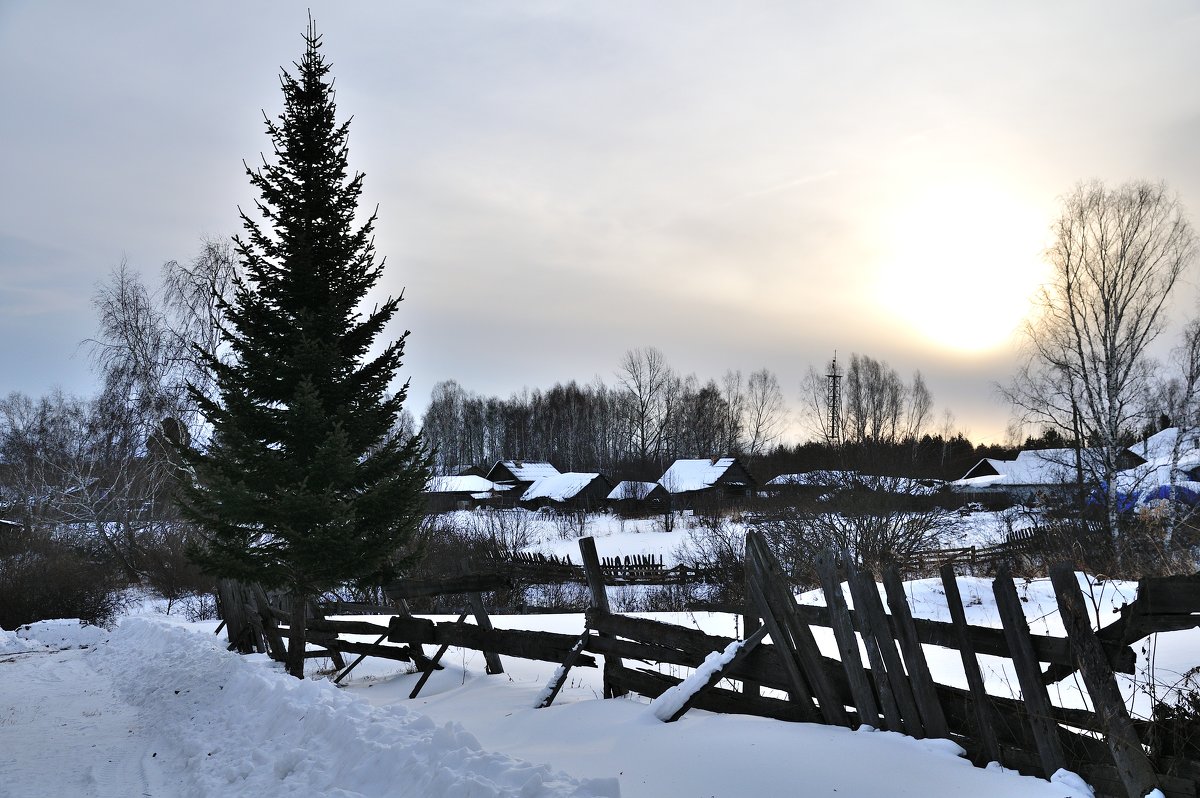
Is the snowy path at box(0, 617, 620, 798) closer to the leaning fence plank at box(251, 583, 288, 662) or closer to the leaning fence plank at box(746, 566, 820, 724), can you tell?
the leaning fence plank at box(251, 583, 288, 662)

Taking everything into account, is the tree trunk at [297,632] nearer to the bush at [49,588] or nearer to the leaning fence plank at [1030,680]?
the leaning fence plank at [1030,680]

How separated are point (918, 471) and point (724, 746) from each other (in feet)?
56.3

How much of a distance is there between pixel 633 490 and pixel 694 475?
5708mm

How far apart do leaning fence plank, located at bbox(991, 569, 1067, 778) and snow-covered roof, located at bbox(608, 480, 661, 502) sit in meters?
54.5

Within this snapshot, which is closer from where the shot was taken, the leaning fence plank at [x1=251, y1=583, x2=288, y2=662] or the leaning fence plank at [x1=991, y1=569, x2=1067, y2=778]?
the leaning fence plank at [x1=991, y1=569, x2=1067, y2=778]

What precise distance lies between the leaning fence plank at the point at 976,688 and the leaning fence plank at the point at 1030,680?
0.22m

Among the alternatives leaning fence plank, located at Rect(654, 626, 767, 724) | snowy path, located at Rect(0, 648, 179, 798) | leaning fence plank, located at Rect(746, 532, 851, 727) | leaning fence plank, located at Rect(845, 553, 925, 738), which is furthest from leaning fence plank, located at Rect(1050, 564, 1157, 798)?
snowy path, located at Rect(0, 648, 179, 798)

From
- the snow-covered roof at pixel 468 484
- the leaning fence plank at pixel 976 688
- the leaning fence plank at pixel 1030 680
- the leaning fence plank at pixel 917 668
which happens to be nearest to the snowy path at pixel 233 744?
the leaning fence plank at pixel 917 668

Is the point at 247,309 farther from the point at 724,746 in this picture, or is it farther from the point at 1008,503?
the point at 1008,503

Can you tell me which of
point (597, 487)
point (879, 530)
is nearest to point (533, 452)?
point (597, 487)

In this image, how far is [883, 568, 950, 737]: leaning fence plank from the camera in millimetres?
4715

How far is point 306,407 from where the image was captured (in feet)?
32.4

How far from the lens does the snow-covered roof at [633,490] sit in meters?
59.8

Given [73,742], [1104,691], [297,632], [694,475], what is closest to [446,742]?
[1104,691]
